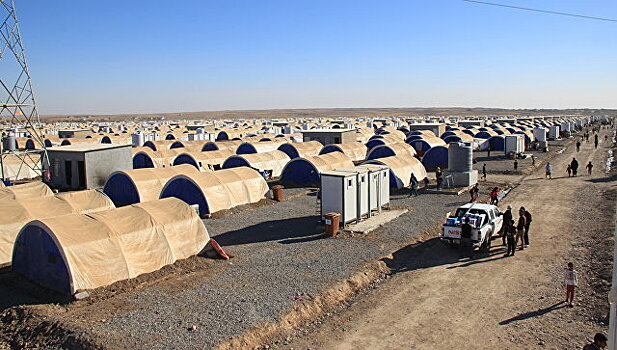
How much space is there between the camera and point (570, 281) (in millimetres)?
11352

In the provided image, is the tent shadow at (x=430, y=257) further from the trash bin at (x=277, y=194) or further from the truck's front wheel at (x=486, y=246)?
the trash bin at (x=277, y=194)

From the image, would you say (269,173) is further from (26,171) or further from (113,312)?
(113,312)

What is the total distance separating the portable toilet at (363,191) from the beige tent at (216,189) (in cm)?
637

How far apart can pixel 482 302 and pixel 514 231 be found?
4265 millimetres

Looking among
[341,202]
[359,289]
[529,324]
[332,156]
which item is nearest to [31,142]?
[332,156]

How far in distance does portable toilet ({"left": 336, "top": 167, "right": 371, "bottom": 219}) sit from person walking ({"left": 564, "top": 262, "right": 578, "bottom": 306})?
8.89m

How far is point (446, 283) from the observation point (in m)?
13.1

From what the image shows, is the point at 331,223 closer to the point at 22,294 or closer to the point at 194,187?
the point at 194,187

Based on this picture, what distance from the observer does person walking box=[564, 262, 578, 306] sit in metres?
11.3

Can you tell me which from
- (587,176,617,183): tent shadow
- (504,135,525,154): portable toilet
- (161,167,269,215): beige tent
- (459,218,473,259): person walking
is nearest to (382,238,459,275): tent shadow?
(459,218,473,259): person walking

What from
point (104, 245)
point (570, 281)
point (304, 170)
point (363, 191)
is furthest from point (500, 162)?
point (104, 245)

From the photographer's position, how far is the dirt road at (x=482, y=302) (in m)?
9.94

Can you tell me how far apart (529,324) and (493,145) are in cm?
4448

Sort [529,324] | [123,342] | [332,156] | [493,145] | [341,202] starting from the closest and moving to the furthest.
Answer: [123,342] < [529,324] < [341,202] < [332,156] < [493,145]
